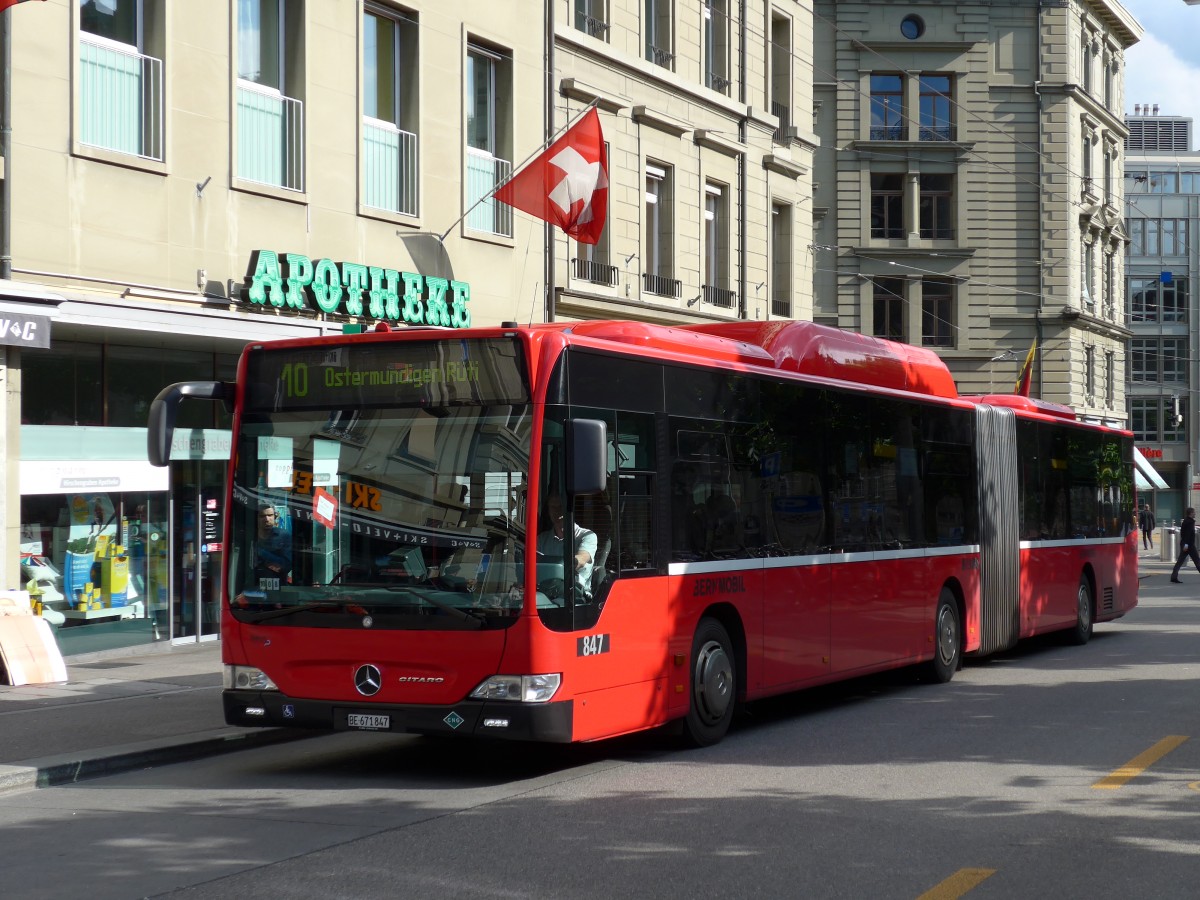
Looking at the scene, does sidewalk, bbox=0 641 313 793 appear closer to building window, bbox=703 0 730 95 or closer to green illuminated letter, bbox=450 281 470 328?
green illuminated letter, bbox=450 281 470 328

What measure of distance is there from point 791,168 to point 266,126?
1534cm

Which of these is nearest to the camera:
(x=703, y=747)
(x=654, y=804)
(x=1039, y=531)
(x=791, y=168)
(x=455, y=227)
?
(x=654, y=804)

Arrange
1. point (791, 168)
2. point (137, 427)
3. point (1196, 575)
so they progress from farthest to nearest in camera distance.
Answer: point (1196, 575), point (791, 168), point (137, 427)

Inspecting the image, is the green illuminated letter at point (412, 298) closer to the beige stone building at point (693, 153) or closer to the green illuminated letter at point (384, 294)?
the green illuminated letter at point (384, 294)

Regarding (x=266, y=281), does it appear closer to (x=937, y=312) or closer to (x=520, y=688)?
(x=520, y=688)

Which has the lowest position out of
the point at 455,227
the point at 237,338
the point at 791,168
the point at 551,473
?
the point at 551,473

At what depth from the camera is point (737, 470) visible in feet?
38.0

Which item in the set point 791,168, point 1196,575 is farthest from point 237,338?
point 1196,575

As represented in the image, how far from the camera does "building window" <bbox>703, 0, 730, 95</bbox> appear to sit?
93.4ft

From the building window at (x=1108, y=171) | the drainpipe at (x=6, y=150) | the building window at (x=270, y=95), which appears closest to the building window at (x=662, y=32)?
the building window at (x=270, y=95)

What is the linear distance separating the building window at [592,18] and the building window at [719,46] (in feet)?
13.0

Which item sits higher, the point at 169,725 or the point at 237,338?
the point at 237,338

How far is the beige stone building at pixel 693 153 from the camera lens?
2452cm

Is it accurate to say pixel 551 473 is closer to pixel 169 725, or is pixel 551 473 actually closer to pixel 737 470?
pixel 737 470
